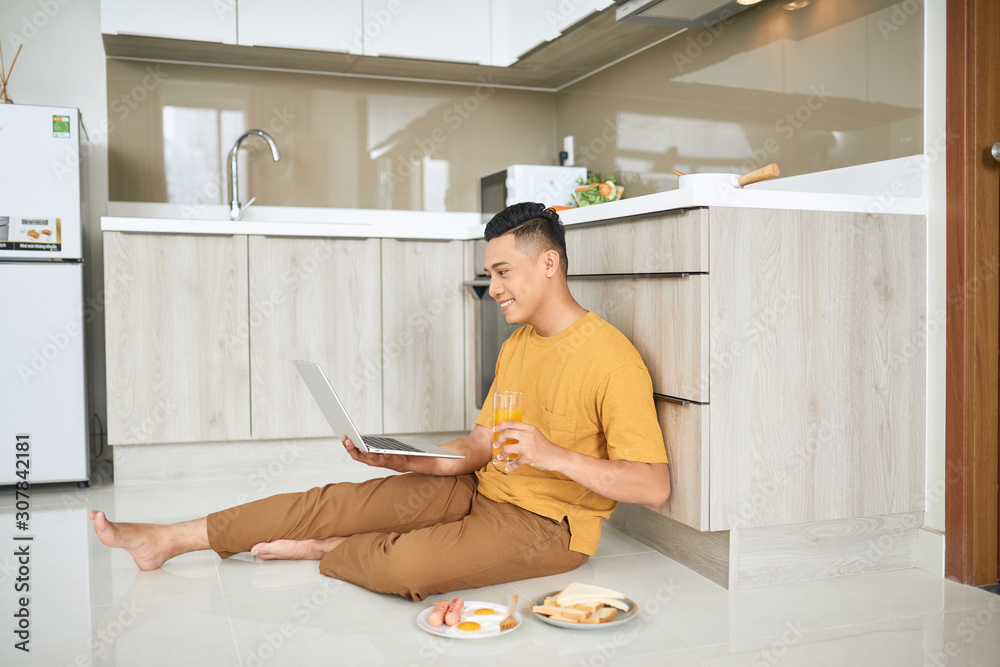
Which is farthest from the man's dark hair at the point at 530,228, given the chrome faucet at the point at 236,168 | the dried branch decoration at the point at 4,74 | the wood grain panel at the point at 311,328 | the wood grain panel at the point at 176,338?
the dried branch decoration at the point at 4,74

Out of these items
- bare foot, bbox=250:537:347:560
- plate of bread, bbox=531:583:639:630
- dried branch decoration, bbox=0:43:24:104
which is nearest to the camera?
plate of bread, bbox=531:583:639:630

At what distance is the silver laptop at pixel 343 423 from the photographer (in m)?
1.91

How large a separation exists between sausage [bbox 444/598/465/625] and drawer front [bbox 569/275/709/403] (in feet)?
2.25

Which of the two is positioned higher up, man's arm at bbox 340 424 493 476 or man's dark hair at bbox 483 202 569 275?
man's dark hair at bbox 483 202 569 275

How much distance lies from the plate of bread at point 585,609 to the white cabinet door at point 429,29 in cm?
256

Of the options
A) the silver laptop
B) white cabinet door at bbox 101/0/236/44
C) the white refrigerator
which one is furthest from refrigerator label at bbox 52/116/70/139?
the silver laptop

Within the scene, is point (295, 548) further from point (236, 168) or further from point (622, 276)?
point (236, 168)

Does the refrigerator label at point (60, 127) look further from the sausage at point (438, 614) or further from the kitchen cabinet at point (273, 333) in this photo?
the sausage at point (438, 614)

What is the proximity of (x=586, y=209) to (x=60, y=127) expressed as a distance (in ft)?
6.40

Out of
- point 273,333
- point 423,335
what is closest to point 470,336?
point 423,335

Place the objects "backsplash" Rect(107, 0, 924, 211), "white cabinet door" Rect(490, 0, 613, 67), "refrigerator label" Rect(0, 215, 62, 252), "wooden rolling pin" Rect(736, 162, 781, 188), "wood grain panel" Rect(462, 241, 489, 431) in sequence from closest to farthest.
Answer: "wooden rolling pin" Rect(736, 162, 781, 188) → "backsplash" Rect(107, 0, 924, 211) → "refrigerator label" Rect(0, 215, 62, 252) → "white cabinet door" Rect(490, 0, 613, 67) → "wood grain panel" Rect(462, 241, 489, 431)

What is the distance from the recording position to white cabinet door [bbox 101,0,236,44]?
10.7 ft

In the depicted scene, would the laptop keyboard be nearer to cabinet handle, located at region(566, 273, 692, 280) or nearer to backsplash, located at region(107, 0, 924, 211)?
cabinet handle, located at region(566, 273, 692, 280)

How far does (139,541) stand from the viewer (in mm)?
2045
